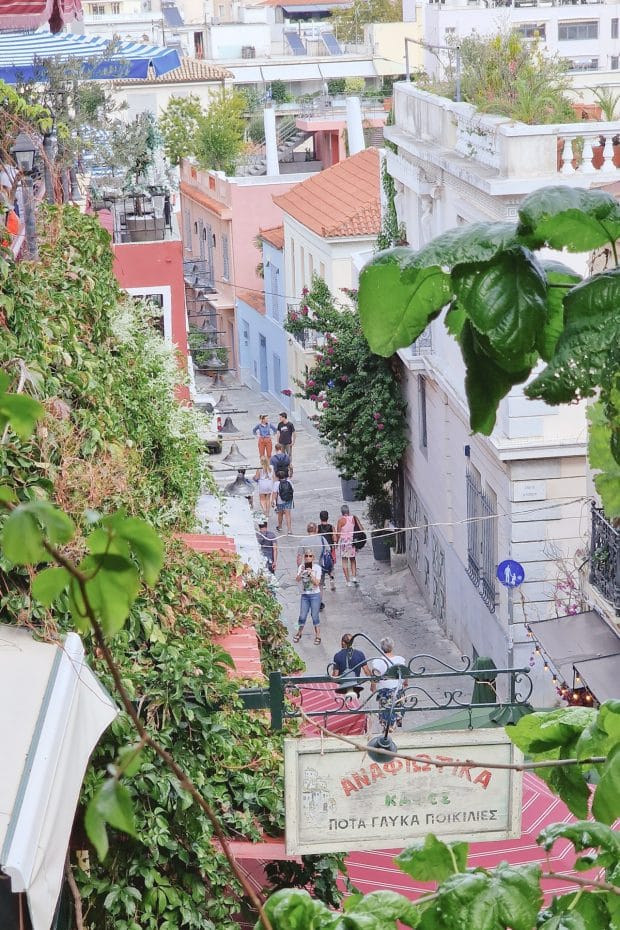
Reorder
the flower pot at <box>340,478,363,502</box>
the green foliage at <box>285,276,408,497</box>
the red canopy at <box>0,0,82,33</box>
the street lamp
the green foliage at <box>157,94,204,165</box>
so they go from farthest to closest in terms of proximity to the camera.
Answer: the green foliage at <box>157,94,204,165</box> < the flower pot at <box>340,478,363,502</box> < the green foliage at <box>285,276,408,497</box> < the street lamp < the red canopy at <box>0,0,82,33</box>

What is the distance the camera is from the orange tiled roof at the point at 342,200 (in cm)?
3441

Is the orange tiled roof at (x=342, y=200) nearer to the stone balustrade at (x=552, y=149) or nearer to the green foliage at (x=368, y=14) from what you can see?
the stone balustrade at (x=552, y=149)

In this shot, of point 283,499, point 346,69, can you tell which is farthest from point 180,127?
point 283,499

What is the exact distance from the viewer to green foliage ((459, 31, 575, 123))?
19.1 m

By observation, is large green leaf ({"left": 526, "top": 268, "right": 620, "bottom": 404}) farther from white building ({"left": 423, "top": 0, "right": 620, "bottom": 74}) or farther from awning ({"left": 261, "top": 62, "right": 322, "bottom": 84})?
awning ({"left": 261, "top": 62, "right": 322, "bottom": 84})

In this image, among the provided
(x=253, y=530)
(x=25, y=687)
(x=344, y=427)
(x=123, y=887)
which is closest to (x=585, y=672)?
(x=253, y=530)

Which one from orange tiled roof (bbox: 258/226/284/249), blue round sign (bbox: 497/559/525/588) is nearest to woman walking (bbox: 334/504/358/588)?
blue round sign (bbox: 497/559/525/588)

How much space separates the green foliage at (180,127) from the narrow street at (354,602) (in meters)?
22.0

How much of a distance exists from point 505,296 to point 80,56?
714 inches

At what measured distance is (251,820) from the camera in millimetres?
7348

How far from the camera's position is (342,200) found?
36938 millimetres

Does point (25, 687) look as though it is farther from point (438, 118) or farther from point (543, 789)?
point (438, 118)

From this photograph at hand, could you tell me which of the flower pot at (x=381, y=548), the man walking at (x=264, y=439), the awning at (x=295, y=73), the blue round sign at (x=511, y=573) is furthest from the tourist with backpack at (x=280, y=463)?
the awning at (x=295, y=73)

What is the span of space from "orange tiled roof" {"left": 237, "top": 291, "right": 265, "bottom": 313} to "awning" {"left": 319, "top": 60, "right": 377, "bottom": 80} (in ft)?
79.9
